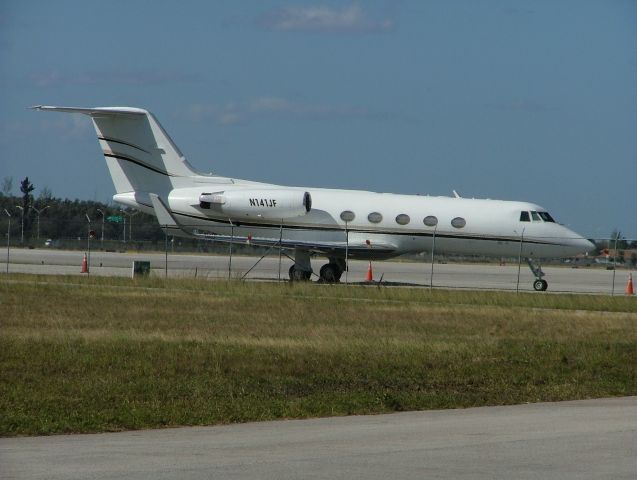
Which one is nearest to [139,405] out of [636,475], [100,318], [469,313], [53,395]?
[53,395]

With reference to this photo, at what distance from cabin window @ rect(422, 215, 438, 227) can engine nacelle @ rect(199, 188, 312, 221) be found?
3.81 m

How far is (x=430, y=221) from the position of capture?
35.9 meters

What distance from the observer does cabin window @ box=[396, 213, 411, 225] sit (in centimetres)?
3603

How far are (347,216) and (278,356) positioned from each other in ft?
66.9

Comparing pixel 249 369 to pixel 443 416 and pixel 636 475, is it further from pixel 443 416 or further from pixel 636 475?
pixel 636 475

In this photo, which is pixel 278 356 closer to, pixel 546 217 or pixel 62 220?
pixel 546 217

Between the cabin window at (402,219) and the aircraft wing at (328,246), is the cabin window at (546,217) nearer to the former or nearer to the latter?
the cabin window at (402,219)

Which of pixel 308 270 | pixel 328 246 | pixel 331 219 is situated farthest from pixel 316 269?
pixel 328 246

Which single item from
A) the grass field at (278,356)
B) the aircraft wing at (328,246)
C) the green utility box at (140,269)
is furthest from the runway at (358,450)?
the green utility box at (140,269)

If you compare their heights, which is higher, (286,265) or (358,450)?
(286,265)

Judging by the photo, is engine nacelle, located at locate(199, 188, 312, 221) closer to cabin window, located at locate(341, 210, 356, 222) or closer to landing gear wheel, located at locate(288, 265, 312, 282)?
cabin window, located at locate(341, 210, 356, 222)

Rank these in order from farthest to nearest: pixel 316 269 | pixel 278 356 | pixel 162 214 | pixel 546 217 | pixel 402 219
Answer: pixel 316 269
pixel 546 217
pixel 402 219
pixel 162 214
pixel 278 356

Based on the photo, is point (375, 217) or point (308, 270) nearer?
point (375, 217)

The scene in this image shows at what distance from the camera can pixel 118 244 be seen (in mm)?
73438
